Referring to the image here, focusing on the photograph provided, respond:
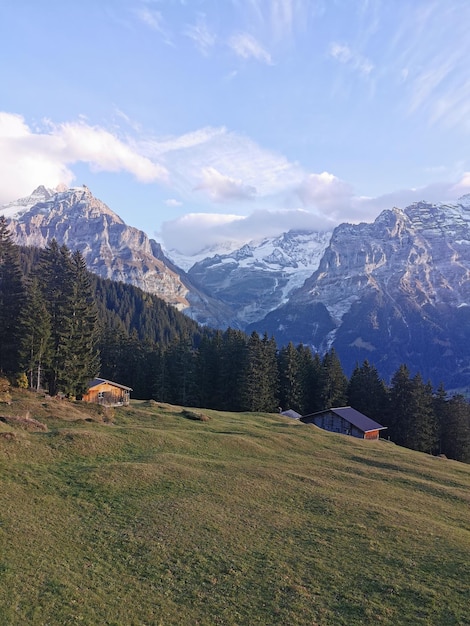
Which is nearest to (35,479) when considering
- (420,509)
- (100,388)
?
(420,509)

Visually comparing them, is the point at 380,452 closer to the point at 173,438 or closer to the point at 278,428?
the point at 278,428

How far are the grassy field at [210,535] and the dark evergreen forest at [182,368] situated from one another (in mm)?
19343

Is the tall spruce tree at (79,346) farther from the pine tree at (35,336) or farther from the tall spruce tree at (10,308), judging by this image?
the tall spruce tree at (10,308)

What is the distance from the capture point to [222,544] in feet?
75.7

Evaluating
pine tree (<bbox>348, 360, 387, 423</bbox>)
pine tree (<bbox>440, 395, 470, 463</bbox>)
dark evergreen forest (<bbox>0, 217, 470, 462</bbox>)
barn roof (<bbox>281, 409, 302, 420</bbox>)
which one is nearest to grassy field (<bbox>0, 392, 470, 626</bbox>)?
dark evergreen forest (<bbox>0, 217, 470, 462</bbox>)

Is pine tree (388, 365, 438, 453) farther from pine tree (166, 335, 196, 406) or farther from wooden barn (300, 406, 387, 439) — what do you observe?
pine tree (166, 335, 196, 406)

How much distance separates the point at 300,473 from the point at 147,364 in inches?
2938

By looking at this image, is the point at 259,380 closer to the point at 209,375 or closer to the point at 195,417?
the point at 209,375

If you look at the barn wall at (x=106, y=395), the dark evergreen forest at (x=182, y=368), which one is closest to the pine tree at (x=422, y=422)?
the dark evergreen forest at (x=182, y=368)

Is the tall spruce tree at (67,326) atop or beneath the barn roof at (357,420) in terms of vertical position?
atop

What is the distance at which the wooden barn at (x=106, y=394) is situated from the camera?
71.4 m

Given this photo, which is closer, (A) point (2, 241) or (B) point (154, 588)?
(B) point (154, 588)

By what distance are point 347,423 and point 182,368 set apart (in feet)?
123

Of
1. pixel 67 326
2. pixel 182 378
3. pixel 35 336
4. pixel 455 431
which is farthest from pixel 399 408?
pixel 35 336
